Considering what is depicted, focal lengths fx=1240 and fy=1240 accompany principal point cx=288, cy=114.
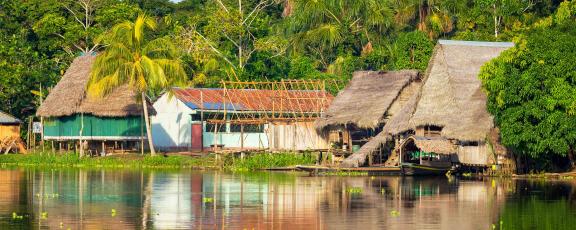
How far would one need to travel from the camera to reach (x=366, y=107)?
164 ft

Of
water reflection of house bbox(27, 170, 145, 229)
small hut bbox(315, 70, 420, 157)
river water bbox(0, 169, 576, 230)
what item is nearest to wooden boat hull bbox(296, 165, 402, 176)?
river water bbox(0, 169, 576, 230)

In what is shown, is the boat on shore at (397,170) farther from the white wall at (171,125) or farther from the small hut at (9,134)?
the small hut at (9,134)

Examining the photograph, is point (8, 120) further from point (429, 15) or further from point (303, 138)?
point (429, 15)

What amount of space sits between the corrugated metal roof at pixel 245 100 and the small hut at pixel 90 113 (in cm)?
242

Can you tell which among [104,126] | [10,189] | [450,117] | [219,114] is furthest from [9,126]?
[450,117]

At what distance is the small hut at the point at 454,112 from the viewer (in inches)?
1720

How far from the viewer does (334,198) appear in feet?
111

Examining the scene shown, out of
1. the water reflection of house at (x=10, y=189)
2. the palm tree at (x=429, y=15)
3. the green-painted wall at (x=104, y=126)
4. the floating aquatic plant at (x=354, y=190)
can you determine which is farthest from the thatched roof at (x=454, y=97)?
the palm tree at (x=429, y=15)

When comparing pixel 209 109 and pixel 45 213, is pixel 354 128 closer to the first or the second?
pixel 209 109

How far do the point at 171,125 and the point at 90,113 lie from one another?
4171 millimetres

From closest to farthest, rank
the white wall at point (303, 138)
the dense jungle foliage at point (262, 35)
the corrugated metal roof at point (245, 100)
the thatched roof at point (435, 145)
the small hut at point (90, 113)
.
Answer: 1. the thatched roof at point (435, 145)
2. the white wall at point (303, 138)
3. the corrugated metal roof at point (245, 100)
4. the small hut at point (90, 113)
5. the dense jungle foliage at point (262, 35)

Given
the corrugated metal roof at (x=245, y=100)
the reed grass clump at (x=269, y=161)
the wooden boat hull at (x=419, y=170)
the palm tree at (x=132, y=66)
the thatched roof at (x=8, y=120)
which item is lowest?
the wooden boat hull at (x=419, y=170)

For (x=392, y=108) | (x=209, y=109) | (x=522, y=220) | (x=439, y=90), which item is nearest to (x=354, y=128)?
(x=392, y=108)

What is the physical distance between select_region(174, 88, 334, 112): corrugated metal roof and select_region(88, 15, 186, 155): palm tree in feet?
10.9
